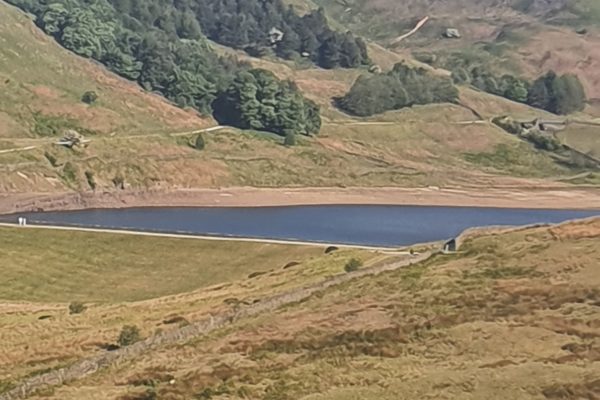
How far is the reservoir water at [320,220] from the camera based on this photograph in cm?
12344

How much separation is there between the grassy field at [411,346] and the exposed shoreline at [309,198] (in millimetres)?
89345

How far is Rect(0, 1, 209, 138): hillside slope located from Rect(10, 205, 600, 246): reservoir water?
32.7 metres

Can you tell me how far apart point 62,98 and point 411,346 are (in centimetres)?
14613

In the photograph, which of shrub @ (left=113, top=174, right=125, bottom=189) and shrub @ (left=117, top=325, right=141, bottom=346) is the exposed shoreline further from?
shrub @ (left=117, top=325, right=141, bottom=346)

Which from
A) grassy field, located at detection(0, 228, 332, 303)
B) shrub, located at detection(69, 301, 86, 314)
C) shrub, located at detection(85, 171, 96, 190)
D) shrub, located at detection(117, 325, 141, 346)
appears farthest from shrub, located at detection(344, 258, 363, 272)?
A: shrub, located at detection(85, 171, 96, 190)

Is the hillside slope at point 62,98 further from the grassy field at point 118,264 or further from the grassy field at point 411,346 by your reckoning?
the grassy field at point 411,346

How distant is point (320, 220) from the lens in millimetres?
139000

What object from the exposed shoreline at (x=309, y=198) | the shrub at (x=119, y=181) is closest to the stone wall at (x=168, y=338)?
the exposed shoreline at (x=309, y=198)

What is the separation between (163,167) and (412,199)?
36009mm

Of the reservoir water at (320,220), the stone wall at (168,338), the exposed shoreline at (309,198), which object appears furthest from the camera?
the exposed shoreline at (309,198)

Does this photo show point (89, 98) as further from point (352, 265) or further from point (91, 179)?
point (352, 265)

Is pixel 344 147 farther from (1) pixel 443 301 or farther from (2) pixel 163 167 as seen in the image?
(1) pixel 443 301

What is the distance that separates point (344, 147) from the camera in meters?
191

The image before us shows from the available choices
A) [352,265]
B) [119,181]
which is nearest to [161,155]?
[119,181]
